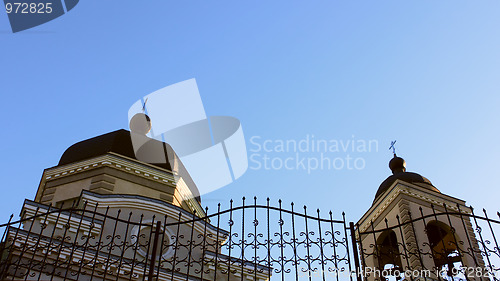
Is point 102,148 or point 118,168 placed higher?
point 102,148

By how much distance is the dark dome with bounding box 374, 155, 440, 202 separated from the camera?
17.7m

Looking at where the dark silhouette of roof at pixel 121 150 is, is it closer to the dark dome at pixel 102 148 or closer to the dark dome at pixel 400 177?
the dark dome at pixel 102 148

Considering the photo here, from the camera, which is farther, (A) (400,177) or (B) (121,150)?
(A) (400,177)

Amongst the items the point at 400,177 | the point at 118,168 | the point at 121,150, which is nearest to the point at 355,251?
the point at 118,168

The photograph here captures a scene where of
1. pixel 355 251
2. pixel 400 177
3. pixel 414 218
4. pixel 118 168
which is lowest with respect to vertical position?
pixel 355 251

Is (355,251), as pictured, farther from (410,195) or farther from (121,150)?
(121,150)

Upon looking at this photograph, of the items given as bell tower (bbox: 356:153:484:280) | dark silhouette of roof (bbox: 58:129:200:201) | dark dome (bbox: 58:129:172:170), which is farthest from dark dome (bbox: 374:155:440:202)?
dark dome (bbox: 58:129:172:170)

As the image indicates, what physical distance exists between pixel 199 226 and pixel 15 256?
218 inches

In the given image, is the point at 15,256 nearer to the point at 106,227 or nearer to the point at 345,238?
the point at 106,227

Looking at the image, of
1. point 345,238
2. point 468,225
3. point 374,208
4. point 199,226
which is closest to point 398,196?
point 374,208

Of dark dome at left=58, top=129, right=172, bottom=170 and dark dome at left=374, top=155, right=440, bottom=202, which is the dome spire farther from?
dark dome at left=58, top=129, right=172, bottom=170

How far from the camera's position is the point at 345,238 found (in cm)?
782

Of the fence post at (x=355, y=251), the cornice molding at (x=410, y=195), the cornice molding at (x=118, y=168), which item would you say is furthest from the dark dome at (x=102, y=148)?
the fence post at (x=355, y=251)

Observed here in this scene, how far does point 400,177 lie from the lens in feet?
59.6
